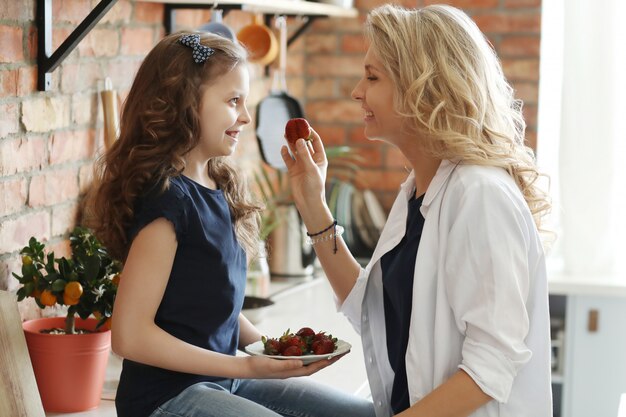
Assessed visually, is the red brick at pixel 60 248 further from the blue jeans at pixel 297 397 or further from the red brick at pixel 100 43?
the blue jeans at pixel 297 397

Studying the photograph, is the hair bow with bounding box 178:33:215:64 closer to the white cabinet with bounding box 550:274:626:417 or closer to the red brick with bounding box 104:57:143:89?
the red brick with bounding box 104:57:143:89

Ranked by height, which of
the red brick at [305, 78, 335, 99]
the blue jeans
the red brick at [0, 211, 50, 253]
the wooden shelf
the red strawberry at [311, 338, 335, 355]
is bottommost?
the blue jeans

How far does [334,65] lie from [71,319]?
166 cm

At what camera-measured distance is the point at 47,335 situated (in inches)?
63.8

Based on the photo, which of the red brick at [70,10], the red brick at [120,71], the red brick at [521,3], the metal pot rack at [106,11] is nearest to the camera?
the metal pot rack at [106,11]

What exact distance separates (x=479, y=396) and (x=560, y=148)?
1.49 meters

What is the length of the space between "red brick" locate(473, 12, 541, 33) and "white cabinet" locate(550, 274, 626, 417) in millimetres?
822

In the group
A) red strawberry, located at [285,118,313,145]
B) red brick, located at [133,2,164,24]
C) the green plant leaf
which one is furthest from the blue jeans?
red brick, located at [133,2,164,24]

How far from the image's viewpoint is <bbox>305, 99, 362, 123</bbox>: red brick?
3.10 metres

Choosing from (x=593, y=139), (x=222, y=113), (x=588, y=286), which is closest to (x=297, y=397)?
(x=222, y=113)

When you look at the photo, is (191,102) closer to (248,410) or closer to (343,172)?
(248,410)

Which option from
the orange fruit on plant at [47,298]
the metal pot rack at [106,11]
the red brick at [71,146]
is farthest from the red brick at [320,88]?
the orange fruit on plant at [47,298]

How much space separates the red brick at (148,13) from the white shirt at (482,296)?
965 mm

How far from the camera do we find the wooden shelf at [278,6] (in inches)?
83.4
